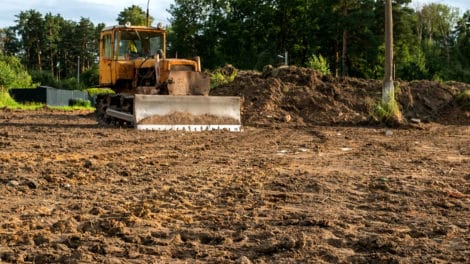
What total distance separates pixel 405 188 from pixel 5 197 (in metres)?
4.22

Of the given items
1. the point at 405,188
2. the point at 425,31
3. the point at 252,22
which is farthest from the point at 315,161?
the point at 425,31

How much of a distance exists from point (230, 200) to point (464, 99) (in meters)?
16.1

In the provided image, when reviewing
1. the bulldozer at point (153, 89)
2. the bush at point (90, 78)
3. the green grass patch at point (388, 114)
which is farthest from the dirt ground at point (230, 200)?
the bush at point (90, 78)

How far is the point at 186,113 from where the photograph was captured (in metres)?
13.9

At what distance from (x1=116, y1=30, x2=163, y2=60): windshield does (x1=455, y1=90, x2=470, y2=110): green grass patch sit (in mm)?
10551

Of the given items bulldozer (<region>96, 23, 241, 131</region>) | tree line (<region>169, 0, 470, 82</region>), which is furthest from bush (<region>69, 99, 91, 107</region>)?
bulldozer (<region>96, 23, 241, 131</region>)

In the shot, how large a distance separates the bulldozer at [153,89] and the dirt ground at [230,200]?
5.66ft

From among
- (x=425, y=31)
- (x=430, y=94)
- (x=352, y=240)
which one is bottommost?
(x=352, y=240)

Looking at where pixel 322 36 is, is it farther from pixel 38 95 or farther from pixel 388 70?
pixel 388 70

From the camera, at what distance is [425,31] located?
6931cm

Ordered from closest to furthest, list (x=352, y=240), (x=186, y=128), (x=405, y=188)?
(x=352, y=240)
(x=405, y=188)
(x=186, y=128)

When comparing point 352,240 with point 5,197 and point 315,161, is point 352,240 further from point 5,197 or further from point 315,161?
point 315,161

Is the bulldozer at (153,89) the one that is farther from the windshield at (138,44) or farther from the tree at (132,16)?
the tree at (132,16)

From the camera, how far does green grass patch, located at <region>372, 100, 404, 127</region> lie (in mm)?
16750
